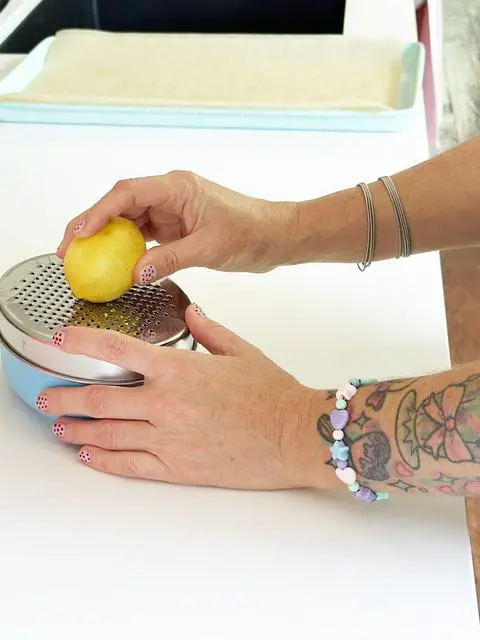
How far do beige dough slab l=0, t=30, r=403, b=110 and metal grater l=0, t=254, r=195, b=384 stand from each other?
0.55 meters

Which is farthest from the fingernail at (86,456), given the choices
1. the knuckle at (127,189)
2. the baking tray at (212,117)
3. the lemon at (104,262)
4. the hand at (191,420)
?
the baking tray at (212,117)

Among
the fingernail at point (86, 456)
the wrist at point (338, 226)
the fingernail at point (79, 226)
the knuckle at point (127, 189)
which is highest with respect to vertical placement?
the knuckle at point (127, 189)

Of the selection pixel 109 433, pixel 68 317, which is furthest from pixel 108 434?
pixel 68 317

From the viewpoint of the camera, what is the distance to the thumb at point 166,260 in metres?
0.79

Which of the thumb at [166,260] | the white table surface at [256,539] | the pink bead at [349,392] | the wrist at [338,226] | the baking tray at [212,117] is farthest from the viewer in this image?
the baking tray at [212,117]

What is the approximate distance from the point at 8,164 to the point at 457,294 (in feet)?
4.74

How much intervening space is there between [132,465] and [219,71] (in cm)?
86

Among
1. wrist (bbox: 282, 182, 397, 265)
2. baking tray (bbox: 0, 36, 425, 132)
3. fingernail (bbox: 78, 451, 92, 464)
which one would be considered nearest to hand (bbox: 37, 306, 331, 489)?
fingernail (bbox: 78, 451, 92, 464)

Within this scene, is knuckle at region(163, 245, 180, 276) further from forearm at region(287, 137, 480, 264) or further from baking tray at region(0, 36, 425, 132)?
baking tray at region(0, 36, 425, 132)

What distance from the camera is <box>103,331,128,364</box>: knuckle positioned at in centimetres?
71

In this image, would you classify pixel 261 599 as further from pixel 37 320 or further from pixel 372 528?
pixel 37 320

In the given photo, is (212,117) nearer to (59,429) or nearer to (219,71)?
(219,71)

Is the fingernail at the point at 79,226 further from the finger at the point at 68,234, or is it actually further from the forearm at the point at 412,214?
the forearm at the point at 412,214

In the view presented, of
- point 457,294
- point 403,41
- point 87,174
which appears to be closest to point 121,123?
point 87,174
